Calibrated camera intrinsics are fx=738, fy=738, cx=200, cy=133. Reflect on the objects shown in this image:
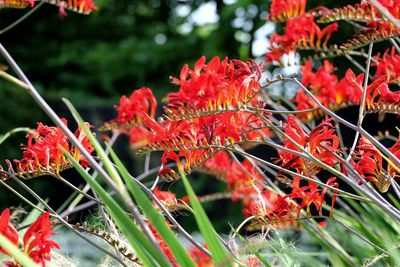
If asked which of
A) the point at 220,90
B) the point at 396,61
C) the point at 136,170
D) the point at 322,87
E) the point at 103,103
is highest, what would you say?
the point at 220,90

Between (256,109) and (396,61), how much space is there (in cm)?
69

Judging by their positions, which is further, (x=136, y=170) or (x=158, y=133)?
(x=136, y=170)

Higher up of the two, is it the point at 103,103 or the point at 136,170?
the point at 103,103

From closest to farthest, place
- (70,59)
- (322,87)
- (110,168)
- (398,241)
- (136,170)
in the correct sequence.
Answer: (110,168) → (398,241) → (322,87) → (136,170) → (70,59)

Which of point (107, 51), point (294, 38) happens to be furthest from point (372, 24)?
point (107, 51)

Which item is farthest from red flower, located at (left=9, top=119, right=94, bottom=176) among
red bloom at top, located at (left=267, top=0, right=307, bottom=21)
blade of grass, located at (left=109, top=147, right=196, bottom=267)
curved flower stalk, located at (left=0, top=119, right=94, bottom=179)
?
→ red bloom at top, located at (left=267, top=0, right=307, bottom=21)

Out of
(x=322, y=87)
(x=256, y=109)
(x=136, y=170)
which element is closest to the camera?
(x=256, y=109)

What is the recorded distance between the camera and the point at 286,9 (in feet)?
8.03

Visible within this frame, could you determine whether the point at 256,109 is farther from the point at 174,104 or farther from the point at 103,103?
the point at 103,103

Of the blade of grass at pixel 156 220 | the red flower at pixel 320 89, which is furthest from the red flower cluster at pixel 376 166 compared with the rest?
the red flower at pixel 320 89

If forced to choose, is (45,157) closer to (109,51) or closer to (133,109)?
(133,109)

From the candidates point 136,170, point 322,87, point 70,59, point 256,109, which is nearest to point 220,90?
point 256,109

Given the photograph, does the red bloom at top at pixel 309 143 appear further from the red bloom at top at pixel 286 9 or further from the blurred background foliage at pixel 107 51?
the blurred background foliage at pixel 107 51

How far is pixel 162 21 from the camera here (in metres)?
9.06
